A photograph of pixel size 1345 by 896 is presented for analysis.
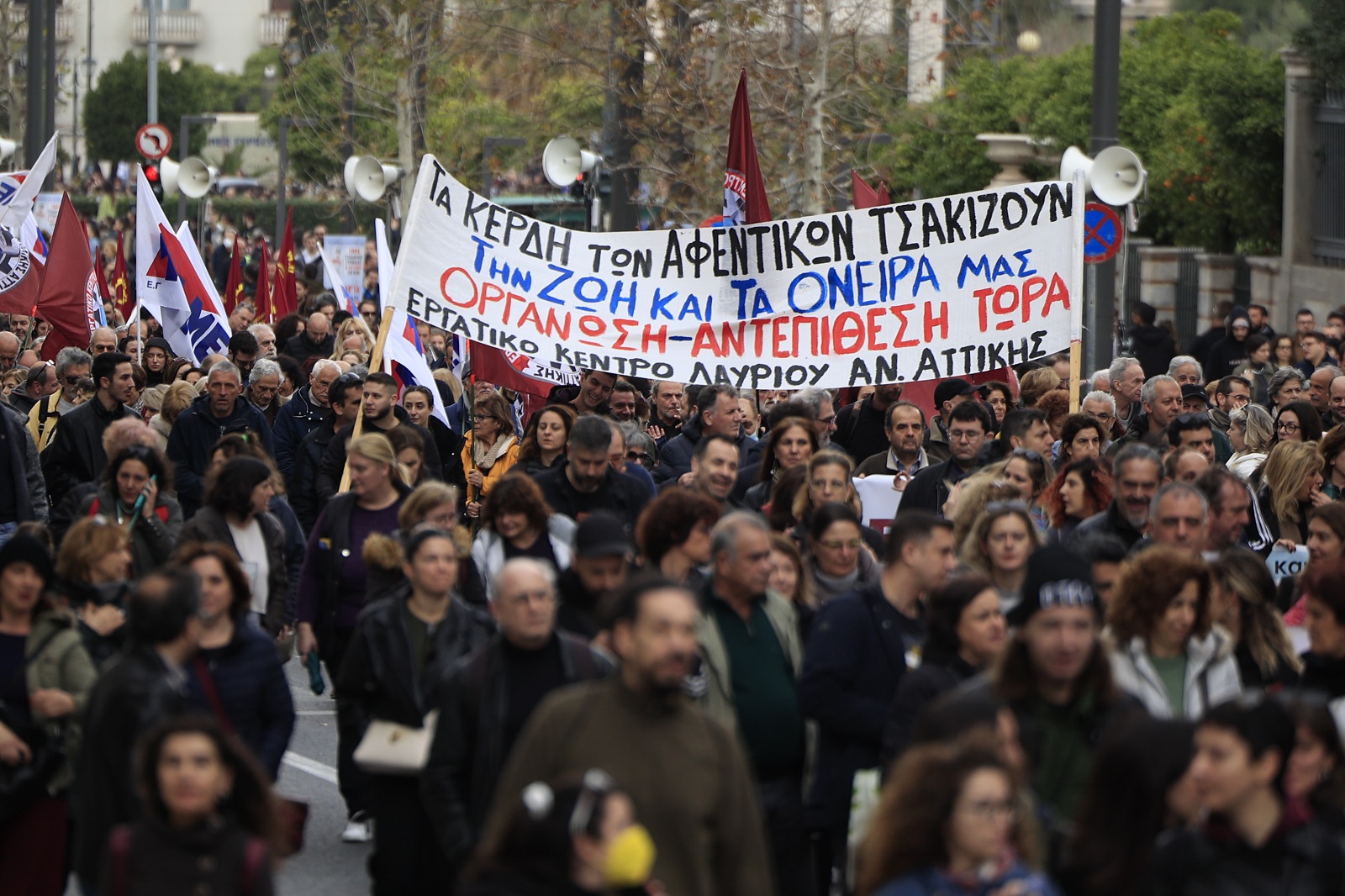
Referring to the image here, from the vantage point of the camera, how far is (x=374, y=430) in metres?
10.7

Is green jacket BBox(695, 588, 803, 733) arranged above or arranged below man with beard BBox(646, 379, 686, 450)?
below

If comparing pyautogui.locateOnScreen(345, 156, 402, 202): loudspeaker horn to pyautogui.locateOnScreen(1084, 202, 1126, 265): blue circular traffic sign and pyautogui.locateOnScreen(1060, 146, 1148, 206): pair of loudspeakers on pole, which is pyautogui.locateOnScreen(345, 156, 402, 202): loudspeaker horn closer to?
pyautogui.locateOnScreen(1060, 146, 1148, 206): pair of loudspeakers on pole

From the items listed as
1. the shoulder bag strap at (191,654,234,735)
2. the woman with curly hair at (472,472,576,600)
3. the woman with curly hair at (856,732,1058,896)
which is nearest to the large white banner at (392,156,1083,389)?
the woman with curly hair at (472,472,576,600)

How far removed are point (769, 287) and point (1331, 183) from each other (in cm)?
1587

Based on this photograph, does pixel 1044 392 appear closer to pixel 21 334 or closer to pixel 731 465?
pixel 731 465

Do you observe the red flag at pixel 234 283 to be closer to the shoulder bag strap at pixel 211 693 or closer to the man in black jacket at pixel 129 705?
the shoulder bag strap at pixel 211 693

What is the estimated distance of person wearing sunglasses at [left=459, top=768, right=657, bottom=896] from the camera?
4.07m

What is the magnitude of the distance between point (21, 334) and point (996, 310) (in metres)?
10.9

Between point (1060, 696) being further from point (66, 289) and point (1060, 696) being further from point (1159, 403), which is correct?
point (66, 289)

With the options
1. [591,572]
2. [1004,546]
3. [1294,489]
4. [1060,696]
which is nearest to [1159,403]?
[1294,489]

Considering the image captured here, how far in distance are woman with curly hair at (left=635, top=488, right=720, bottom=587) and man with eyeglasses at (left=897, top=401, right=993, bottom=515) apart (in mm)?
2959

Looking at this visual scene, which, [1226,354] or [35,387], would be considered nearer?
[35,387]

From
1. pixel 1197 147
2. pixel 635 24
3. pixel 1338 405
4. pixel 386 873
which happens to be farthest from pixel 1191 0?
pixel 386 873

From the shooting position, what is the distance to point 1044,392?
480 inches
